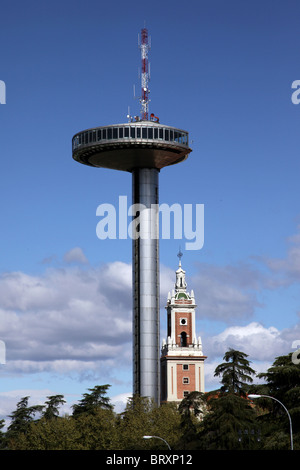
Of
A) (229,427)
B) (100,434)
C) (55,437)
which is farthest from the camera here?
(55,437)

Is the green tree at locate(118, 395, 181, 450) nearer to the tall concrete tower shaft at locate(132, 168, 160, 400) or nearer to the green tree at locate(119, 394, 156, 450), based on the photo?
the green tree at locate(119, 394, 156, 450)

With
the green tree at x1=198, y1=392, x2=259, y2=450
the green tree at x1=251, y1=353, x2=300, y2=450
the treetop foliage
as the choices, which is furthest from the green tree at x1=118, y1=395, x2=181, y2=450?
the green tree at x1=198, y1=392, x2=259, y2=450

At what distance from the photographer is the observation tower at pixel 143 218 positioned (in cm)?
19125

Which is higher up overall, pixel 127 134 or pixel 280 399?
pixel 127 134

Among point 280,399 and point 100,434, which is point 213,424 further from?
point 100,434

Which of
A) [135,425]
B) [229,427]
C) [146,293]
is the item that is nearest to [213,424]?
[229,427]

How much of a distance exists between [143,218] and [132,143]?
15283mm

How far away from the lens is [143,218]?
194 meters

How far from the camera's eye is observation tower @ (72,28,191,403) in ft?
627

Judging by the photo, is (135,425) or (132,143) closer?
(135,425)

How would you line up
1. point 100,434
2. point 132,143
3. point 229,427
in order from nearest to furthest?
point 229,427 < point 100,434 < point 132,143

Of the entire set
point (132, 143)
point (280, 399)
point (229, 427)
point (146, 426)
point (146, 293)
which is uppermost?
point (132, 143)

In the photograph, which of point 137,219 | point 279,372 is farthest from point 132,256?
point 279,372

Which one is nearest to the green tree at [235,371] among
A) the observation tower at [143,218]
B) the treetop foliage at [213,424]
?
the treetop foliage at [213,424]
